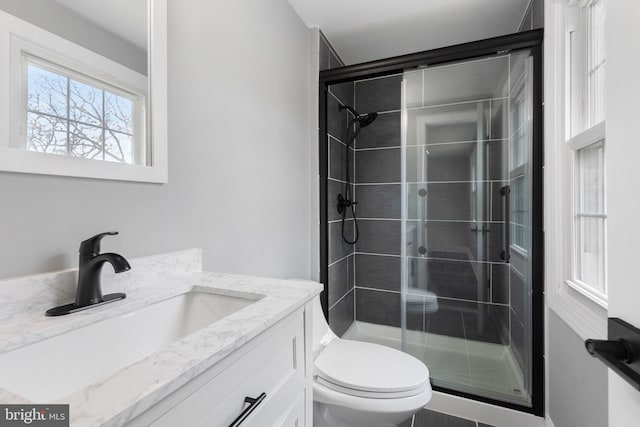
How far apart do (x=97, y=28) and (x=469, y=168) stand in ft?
6.56

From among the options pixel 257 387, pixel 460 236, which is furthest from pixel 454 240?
pixel 257 387

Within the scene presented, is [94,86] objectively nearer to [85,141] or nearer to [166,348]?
[85,141]

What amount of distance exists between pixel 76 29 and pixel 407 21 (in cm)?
186

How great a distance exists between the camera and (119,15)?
2.87 ft

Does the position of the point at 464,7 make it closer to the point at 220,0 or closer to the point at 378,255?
the point at 220,0

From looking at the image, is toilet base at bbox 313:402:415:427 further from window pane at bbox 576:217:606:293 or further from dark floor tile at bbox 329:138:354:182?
dark floor tile at bbox 329:138:354:182

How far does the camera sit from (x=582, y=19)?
133 cm

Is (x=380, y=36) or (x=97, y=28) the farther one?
(x=380, y=36)

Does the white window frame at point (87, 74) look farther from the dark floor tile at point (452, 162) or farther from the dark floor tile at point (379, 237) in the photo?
the dark floor tile at point (379, 237)

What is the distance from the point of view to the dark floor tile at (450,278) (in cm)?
204

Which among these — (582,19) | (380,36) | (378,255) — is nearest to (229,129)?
(380,36)

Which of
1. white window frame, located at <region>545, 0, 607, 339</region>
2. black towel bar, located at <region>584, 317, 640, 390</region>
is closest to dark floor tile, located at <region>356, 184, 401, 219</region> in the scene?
white window frame, located at <region>545, 0, 607, 339</region>

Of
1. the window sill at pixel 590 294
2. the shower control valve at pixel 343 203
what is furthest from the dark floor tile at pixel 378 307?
the window sill at pixel 590 294

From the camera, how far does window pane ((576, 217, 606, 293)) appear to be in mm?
1159
